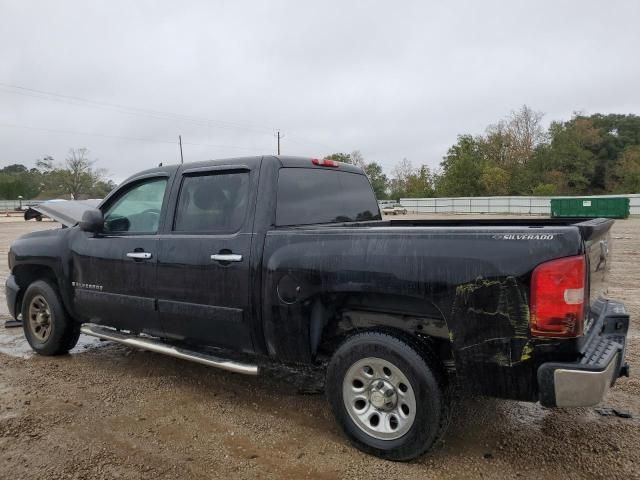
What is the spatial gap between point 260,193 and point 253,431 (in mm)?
1702

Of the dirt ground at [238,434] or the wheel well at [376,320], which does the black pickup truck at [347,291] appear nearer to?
the wheel well at [376,320]

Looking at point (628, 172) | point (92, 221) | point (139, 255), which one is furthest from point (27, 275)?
point (628, 172)

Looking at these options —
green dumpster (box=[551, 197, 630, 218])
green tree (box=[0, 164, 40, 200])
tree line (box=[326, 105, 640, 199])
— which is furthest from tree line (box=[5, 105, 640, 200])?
green tree (box=[0, 164, 40, 200])

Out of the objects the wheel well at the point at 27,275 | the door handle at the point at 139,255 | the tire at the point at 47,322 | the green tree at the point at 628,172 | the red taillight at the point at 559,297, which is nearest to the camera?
the red taillight at the point at 559,297

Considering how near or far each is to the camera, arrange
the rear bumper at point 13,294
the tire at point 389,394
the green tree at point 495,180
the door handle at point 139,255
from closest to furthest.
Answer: the tire at point 389,394 < the door handle at point 139,255 < the rear bumper at point 13,294 < the green tree at point 495,180

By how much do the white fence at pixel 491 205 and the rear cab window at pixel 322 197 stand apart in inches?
1562

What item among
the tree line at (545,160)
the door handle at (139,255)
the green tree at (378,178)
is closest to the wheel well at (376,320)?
the door handle at (139,255)

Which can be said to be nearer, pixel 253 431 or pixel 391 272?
pixel 391 272

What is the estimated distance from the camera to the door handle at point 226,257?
3.65 meters

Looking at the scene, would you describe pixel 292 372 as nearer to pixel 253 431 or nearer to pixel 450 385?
pixel 253 431

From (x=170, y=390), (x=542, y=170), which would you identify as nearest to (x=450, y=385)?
(x=170, y=390)

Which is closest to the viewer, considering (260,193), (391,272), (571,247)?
(571,247)

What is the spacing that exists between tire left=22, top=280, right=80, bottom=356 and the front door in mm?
377

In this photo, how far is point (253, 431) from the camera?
11.7ft
